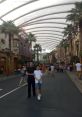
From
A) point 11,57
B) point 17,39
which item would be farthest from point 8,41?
point 17,39

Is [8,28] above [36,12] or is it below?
below

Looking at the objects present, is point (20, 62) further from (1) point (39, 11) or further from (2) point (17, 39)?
(1) point (39, 11)

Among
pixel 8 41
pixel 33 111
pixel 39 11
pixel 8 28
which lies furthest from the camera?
pixel 8 41

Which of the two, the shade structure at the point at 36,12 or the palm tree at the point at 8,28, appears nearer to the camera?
the shade structure at the point at 36,12

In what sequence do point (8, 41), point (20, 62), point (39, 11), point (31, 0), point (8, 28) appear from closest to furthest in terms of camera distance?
point (31, 0), point (39, 11), point (8, 28), point (8, 41), point (20, 62)

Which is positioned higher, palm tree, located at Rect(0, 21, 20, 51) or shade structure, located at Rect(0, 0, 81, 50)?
shade structure, located at Rect(0, 0, 81, 50)

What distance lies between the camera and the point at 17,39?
7988 centimetres

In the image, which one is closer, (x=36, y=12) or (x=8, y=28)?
(x=36, y=12)

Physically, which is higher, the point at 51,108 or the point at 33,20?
the point at 33,20

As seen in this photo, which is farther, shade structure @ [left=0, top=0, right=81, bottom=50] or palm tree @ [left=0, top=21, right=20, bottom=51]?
palm tree @ [left=0, top=21, right=20, bottom=51]

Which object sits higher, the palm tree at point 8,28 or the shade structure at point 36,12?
the shade structure at point 36,12

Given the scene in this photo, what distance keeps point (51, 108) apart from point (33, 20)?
53180 mm

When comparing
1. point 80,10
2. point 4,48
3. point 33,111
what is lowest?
point 33,111

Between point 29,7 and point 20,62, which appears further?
point 20,62
